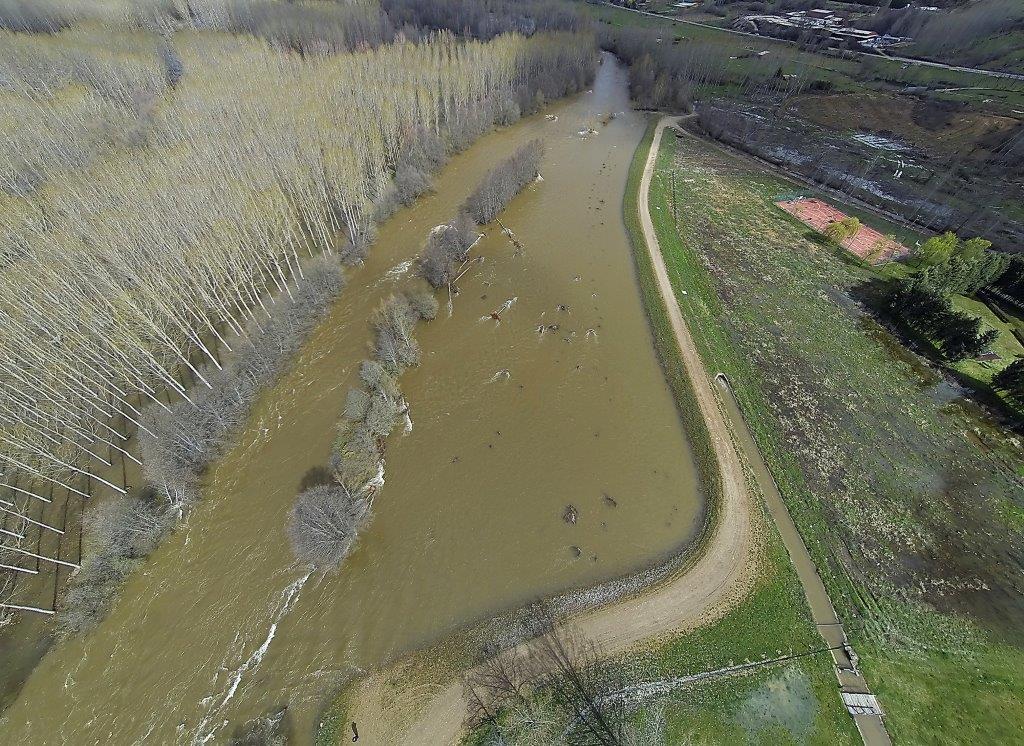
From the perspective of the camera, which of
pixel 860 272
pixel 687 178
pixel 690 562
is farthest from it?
pixel 687 178

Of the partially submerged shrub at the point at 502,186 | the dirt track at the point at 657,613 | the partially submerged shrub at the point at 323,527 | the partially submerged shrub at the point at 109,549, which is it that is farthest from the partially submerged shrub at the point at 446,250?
the partially submerged shrub at the point at 109,549

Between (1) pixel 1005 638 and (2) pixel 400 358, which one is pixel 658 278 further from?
(1) pixel 1005 638

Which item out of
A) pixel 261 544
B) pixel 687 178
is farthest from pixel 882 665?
pixel 687 178

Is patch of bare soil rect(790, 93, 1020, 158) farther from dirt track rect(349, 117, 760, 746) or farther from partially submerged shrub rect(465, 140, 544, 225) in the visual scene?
dirt track rect(349, 117, 760, 746)

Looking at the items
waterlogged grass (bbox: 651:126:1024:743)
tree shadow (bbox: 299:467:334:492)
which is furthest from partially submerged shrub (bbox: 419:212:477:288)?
waterlogged grass (bbox: 651:126:1024:743)

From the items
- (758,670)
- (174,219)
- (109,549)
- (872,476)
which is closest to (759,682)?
(758,670)

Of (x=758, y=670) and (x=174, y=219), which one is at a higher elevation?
(x=174, y=219)

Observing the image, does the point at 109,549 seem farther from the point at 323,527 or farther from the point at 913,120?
the point at 913,120
